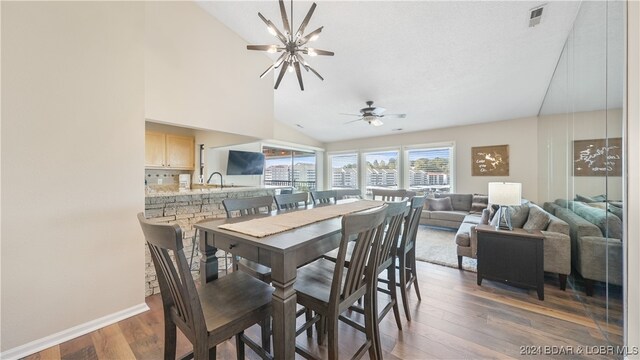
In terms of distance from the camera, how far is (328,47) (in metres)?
Result: 3.30

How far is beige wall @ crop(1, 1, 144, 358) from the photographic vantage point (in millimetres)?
1561

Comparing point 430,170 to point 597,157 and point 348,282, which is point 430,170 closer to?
point 597,157

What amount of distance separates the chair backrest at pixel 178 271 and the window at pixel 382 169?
20.9 ft

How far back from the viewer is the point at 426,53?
3139 millimetres

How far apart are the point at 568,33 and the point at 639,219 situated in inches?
97.7

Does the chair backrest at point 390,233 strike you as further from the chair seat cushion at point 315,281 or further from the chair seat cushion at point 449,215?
the chair seat cushion at point 449,215

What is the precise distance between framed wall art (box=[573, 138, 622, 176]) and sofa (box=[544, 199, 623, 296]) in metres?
0.32

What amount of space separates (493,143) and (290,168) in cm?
542

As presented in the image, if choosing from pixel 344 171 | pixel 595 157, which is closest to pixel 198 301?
pixel 595 157

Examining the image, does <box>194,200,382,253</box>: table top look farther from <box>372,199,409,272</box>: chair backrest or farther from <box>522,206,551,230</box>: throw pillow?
<box>522,206,551,230</box>: throw pillow

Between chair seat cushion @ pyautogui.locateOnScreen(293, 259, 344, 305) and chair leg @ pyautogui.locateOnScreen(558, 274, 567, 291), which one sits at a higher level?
chair seat cushion @ pyautogui.locateOnScreen(293, 259, 344, 305)

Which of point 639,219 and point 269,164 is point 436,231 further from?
point 269,164

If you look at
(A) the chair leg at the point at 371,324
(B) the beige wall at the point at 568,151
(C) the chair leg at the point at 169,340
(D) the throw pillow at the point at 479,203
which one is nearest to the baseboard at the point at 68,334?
(C) the chair leg at the point at 169,340

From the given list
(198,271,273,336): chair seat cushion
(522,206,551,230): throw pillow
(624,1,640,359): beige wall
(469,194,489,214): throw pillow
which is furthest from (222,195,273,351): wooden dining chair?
(469,194,489,214): throw pillow
